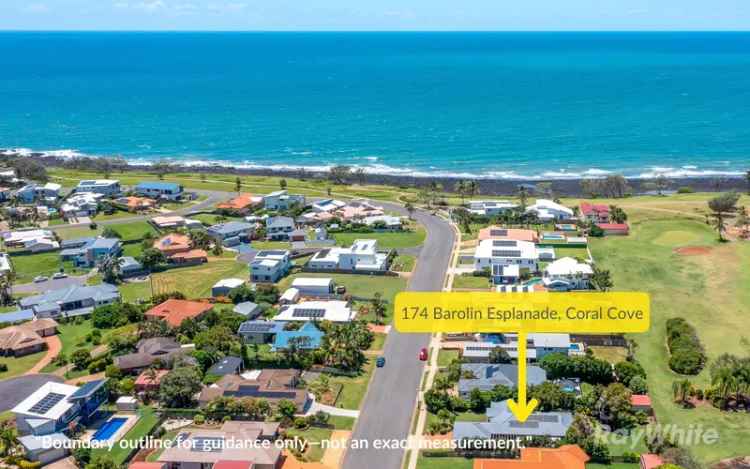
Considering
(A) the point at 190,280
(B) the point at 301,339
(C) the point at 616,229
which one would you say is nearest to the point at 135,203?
(A) the point at 190,280

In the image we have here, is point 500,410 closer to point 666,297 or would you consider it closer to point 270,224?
point 666,297

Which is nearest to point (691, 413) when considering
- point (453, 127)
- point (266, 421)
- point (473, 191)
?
point (266, 421)

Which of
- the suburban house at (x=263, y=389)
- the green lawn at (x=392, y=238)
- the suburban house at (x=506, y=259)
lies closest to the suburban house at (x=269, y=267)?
the green lawn at (x=392, y=238)

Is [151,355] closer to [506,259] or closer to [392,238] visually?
[506,259]

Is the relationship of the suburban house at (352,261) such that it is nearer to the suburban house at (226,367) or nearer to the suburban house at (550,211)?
the suburban house at (226,367)

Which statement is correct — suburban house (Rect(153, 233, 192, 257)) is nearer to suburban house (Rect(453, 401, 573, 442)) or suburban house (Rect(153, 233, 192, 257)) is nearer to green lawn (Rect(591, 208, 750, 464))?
green lawn (Rect(591, 208, 750, 464))
